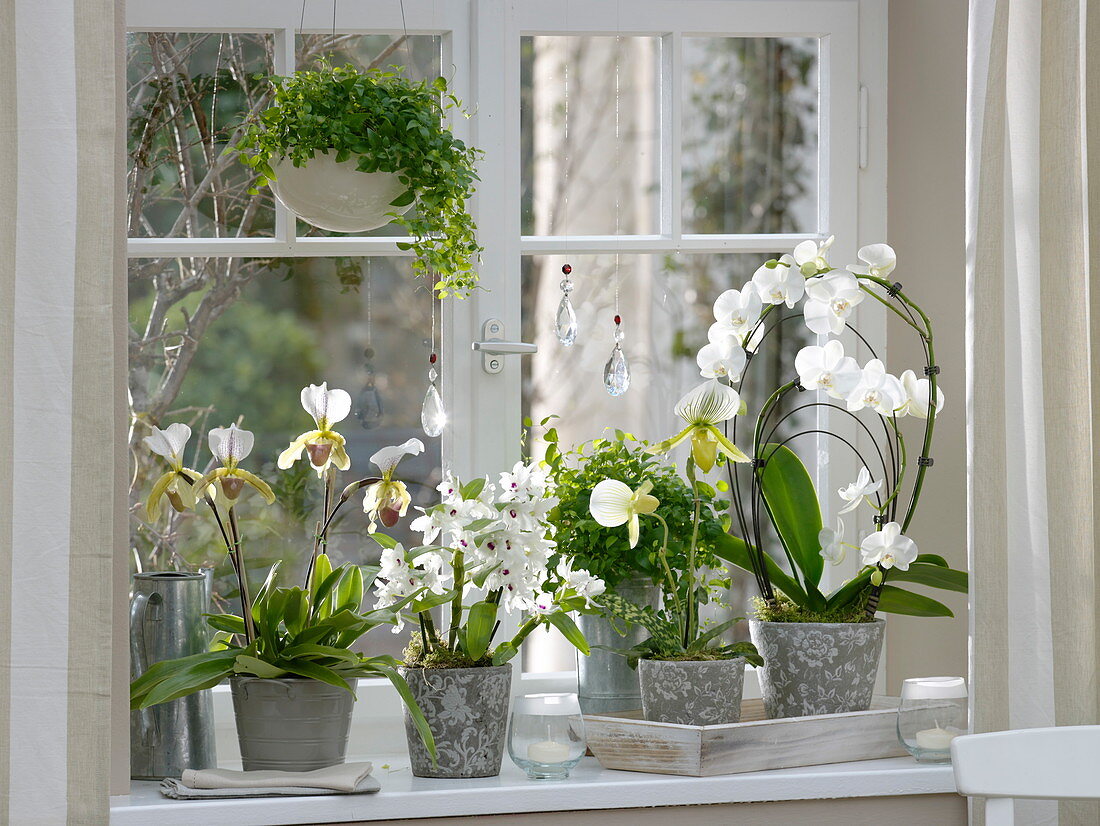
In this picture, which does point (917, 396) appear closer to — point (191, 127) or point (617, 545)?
point (617, 545)

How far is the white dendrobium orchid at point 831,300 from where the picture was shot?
5.71ft

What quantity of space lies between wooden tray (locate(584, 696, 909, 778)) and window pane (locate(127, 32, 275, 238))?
98cm

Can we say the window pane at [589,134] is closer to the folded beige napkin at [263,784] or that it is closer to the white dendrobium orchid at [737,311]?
the white dendrobium orchid at [737,311]

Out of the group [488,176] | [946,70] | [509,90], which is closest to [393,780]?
[488,176]

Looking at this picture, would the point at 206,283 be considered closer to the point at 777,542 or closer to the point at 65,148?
the point at 65,148

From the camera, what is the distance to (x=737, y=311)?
1.75 m

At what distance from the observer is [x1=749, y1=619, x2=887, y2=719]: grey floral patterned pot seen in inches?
69.2

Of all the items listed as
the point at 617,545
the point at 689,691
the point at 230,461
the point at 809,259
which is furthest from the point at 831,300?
the point at 230,461

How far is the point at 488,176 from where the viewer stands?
2014mm

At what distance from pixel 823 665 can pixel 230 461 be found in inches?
35.6

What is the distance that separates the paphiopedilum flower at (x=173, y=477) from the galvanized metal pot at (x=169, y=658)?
0.42ft

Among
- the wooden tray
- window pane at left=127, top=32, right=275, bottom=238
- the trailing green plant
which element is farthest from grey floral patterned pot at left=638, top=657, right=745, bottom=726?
window pane at left=127, top=32, right=275, bottom=238

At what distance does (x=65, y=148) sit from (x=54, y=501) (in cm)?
41

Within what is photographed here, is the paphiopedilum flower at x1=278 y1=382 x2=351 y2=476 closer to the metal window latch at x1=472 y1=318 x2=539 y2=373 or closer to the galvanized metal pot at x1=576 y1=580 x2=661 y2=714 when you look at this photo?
the metal window latch at x1=472 y1=318 x2=539 y2=373
